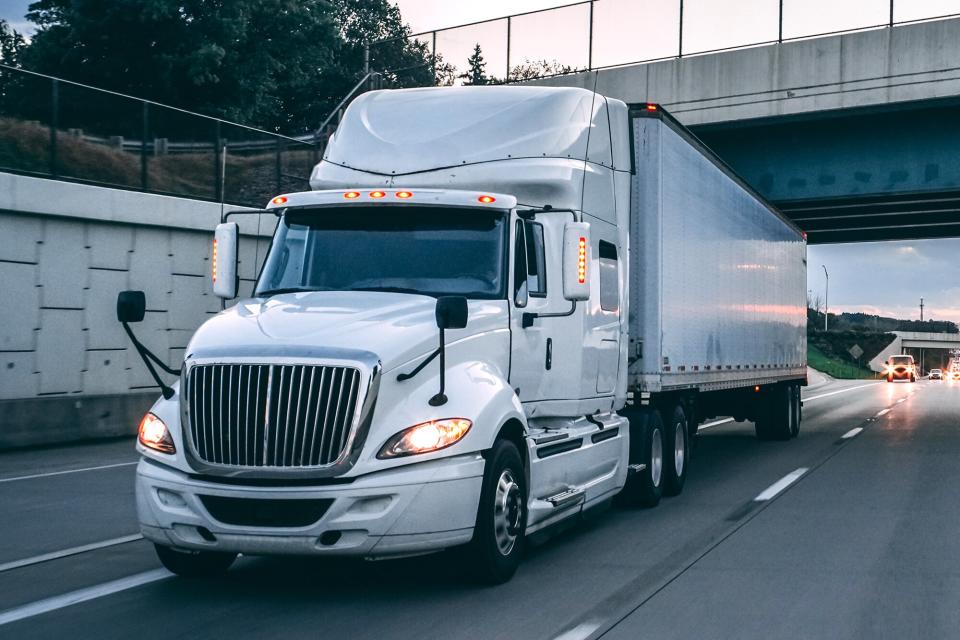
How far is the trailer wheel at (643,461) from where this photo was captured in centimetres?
1145

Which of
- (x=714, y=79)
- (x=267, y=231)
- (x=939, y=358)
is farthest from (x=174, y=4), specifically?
(x=939, y=358)

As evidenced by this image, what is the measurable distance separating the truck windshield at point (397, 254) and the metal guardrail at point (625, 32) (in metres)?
20.5

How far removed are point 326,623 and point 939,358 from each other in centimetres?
19367

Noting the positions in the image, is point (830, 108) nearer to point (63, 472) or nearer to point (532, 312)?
point (63, 472)

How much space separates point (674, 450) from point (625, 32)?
2040cm

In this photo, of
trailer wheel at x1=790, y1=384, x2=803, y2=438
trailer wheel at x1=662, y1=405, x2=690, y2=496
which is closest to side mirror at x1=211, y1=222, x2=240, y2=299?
trailer wheel at x1=662, y1=405, x2=690, y2=496

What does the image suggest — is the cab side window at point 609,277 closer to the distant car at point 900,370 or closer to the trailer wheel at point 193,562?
→ the trailer wheel at point 193,562

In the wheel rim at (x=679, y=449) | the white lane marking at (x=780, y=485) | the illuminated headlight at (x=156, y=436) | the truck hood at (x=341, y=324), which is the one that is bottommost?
the white lane marking at (x=780, y=485)

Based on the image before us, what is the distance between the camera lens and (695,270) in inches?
531

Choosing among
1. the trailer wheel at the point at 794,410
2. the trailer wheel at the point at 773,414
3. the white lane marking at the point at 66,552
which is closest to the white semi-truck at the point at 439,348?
the white lane marking at the point at 66,552

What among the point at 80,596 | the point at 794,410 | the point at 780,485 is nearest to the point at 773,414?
the point at 794,410

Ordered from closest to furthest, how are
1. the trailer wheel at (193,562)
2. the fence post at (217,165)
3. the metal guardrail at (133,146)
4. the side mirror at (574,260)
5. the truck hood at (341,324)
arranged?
the truck hood at (341,324) < the trailer wheel at (193,562) < the side mirror at (574,260) < the metal guardrail at (133,146) < the fence post at (217,165)

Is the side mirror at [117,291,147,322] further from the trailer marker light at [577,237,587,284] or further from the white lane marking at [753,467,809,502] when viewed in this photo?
the white lane marking at [753,467,809,502]

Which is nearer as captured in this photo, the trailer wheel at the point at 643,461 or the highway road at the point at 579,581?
the highway road at the point at 579,581
